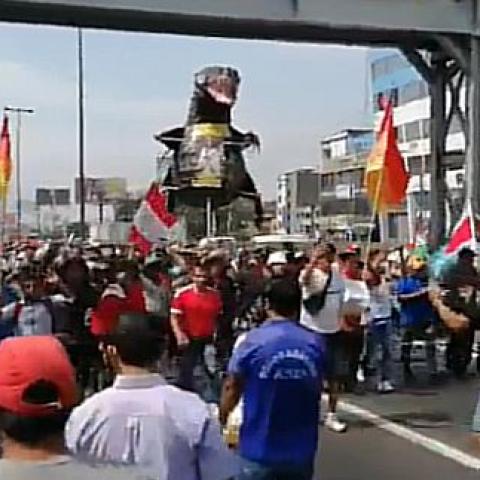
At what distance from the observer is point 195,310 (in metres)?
13.3

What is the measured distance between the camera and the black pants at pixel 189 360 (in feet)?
44.0

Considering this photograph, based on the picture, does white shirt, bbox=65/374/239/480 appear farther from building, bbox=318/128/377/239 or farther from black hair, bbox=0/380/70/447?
building, bbox=318/128/377/239

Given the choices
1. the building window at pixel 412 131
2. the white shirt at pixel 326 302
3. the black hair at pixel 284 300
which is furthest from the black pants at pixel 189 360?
the building window at pixel 412 131

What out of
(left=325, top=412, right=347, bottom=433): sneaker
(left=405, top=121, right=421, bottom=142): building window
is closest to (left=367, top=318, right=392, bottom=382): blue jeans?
(left=325, top=412, right=347, bottom=433): sneaker

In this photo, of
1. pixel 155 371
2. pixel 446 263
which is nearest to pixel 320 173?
pixel 446 263

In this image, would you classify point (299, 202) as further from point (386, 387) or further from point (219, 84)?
point (386, 387)

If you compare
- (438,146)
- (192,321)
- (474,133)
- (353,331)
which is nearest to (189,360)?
(192,321)

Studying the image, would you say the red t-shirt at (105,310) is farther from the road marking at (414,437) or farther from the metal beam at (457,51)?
the metal beam at (457,51)

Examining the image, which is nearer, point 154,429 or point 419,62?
point 154,429

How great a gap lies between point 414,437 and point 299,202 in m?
93.0

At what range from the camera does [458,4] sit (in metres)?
16.2

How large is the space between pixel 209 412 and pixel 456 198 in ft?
53.6

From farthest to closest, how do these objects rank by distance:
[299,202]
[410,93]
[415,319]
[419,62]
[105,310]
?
[299,202] → [410,93] → [419,62] → [415,319] → [105,310]

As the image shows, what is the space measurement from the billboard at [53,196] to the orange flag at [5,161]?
60.8 m
